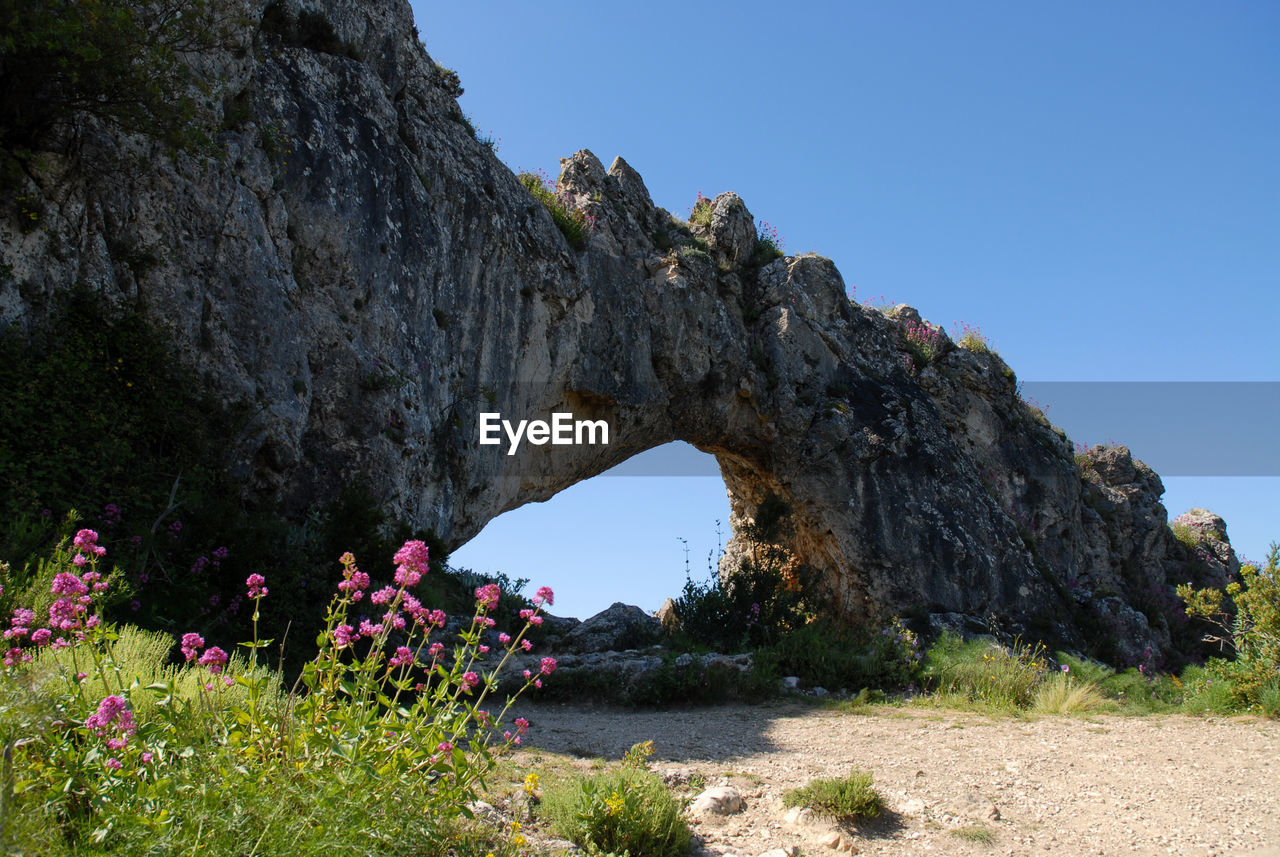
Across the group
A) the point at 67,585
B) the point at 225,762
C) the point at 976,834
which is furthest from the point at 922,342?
the point at 67,585

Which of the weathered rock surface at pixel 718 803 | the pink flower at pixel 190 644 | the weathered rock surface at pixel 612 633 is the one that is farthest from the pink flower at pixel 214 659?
the weathered rock surface at pixel 612 633

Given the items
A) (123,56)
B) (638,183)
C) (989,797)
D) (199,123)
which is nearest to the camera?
(989,797)

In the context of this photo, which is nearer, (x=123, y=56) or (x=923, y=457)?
(x=123, y=56)

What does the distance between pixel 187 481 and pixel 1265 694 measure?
10193mm

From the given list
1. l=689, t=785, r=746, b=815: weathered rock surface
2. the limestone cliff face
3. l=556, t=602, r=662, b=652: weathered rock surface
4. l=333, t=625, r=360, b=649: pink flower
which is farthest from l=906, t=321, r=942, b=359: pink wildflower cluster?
l=333, t=625, r=360, b=649: pink flower

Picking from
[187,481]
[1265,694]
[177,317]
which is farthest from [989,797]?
[177,317]

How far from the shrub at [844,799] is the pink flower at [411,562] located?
2927 mm

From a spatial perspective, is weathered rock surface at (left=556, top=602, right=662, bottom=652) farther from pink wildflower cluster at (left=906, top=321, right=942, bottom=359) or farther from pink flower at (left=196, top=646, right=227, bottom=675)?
pink wildflower cluster at (left=906, top=321, right=942, bottom=359)

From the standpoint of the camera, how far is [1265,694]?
24.2 feet

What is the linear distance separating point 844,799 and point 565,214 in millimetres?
12056

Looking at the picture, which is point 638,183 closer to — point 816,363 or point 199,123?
point 816,363

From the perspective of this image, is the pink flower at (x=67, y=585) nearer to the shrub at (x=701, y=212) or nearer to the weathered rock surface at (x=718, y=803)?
the weathered rock surface at (x=718, y=803)

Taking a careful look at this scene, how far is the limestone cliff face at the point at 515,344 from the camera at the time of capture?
852cm

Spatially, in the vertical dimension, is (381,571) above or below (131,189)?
below
